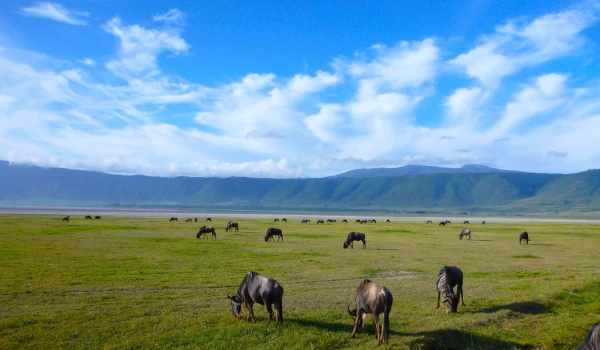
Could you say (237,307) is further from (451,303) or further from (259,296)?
(451,303)

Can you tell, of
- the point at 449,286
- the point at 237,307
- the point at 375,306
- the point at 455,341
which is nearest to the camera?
the point at 375,306

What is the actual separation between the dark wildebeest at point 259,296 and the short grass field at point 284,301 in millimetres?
445

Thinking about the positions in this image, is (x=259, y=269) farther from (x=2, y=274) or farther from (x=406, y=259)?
(x=2, y=274)

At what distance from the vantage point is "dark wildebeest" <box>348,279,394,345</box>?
11789 mm

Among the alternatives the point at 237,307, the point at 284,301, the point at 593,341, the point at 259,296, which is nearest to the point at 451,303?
the point at 593,341

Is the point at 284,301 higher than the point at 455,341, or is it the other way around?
the point at 284,301

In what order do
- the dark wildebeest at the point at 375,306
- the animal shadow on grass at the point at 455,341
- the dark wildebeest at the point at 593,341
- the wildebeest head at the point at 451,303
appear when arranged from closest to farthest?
the dark wildebeest at the point at 593,341
the dark wildebeest at the point at 375,306
the animal shadow on grass at the point at 455,341
the wildebeest head at the point at 451,303

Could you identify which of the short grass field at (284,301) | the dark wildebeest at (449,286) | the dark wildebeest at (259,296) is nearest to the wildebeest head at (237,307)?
the dark wildebeest at (259,296)

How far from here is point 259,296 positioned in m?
13.7

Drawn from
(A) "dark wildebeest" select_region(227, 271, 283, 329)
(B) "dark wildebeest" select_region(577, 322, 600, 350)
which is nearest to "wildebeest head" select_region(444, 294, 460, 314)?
(B) "dark wildebeest" select_region(577, 322, 600, 350)

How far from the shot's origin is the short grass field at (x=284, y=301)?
488 inches

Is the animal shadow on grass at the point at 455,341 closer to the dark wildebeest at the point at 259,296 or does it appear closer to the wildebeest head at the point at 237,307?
the dark wildebeest at the point at 259,296

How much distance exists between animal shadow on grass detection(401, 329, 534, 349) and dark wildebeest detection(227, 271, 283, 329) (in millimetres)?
4353

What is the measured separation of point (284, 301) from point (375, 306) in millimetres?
6028
